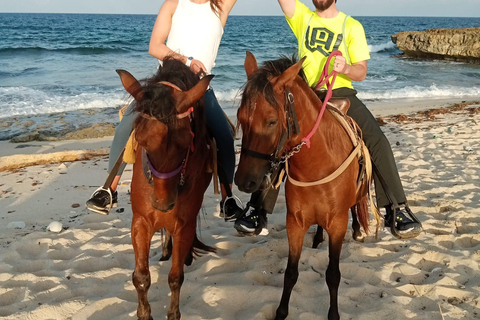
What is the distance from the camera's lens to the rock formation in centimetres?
2814

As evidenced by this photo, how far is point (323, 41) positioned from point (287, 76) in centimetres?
125

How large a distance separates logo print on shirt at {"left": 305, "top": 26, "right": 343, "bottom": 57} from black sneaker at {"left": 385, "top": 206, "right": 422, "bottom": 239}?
1544 millimetres

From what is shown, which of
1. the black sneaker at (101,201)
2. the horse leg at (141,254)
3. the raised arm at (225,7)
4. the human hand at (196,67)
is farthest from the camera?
the raised arm at (225,7)

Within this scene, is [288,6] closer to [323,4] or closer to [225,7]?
[323,4]

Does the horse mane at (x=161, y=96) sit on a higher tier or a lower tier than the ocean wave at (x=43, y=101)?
higher

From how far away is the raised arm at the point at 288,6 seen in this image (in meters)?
3.65

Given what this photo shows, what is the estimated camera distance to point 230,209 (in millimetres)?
3695

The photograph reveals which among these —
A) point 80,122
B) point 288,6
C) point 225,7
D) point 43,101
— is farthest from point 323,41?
point 43,101

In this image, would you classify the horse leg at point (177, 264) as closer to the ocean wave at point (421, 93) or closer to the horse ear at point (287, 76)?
the horse ear at point (287, 76)

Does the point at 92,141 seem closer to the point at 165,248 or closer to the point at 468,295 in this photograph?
the point at 165,248

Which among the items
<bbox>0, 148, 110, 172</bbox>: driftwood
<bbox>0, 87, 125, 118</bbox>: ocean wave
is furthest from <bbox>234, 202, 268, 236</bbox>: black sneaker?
<bbox>0, 87, 125, 118</bbox>: ocean wave

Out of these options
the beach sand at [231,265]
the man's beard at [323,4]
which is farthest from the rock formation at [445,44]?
the man's beard at [323,4]

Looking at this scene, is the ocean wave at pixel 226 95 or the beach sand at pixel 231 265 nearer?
the beach sand at pixel 231 265

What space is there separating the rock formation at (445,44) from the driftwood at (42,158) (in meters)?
28.4
